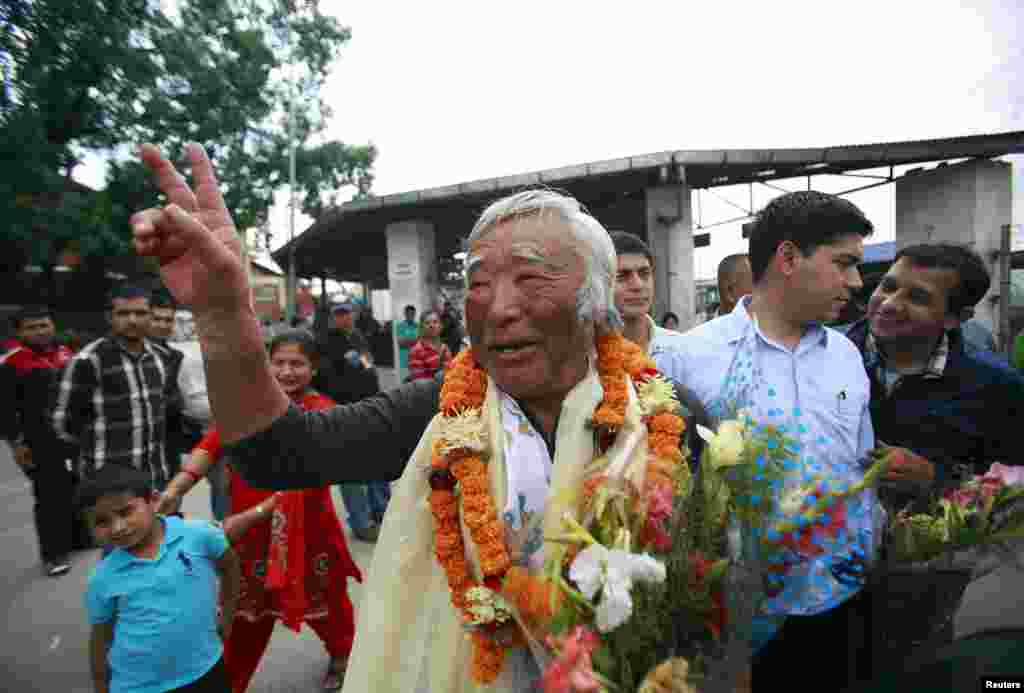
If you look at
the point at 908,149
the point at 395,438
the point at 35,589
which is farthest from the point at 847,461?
the point at 908,149

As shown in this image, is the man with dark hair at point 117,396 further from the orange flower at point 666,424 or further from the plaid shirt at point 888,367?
the plaid shirt at point 888,367

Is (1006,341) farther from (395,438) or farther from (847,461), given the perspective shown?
(395,438)

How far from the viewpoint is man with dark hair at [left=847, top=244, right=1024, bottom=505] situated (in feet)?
6.71

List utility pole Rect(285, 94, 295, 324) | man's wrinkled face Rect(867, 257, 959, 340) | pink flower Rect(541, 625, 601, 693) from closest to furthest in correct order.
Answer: pink flower Rect(541, 625, 601, 693)
man's wrinkled face Rect(867, 257, 959, 340)
utility pole Rect(285, 94, 295, 324)

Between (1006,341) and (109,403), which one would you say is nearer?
(109,403)

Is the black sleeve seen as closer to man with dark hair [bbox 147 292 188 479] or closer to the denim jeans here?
man with dark hair [bbox 147 292 188 479]

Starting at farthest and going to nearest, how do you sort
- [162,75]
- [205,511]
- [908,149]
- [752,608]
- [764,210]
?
1. [162,75]
2. [908,149]
3. [205,511]
4. [764,210]
5. [752,608]

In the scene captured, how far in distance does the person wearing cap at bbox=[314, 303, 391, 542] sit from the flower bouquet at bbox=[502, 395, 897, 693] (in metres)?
4.13

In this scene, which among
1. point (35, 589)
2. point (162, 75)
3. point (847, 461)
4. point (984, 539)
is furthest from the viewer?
point (162, 75)

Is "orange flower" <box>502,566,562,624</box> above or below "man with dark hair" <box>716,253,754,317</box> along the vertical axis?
below

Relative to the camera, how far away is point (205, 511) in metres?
5.95

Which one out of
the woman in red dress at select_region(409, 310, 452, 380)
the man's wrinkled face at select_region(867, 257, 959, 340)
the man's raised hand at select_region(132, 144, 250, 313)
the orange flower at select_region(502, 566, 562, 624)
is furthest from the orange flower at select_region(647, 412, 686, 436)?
the woman in red dress at select_region(409, 310, 452, 380)

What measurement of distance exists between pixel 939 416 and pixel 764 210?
0.89 metres

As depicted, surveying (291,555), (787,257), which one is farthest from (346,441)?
(291,555)
